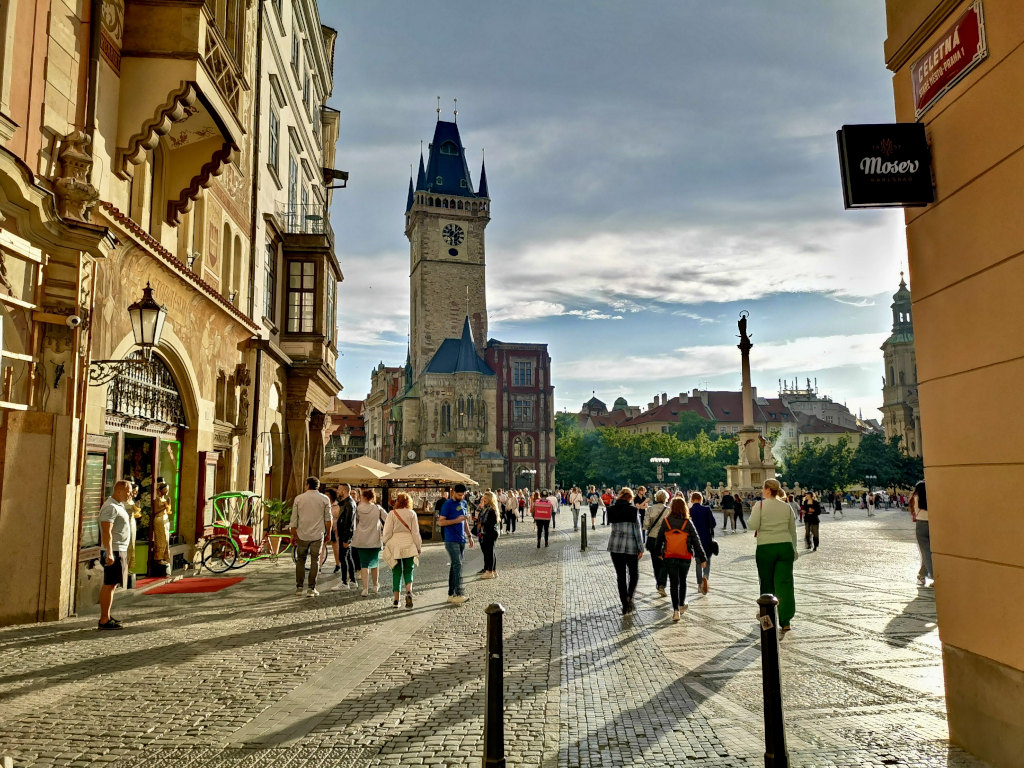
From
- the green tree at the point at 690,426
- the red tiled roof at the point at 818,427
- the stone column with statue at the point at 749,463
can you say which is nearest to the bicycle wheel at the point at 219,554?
the stone column with statue at the point at 749,463

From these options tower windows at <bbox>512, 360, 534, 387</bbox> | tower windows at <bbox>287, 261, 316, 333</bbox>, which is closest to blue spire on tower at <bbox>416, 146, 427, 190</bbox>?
tower windows at <bbox>512, 360, 534, 387</bbox>

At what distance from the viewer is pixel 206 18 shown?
11789 millimetres

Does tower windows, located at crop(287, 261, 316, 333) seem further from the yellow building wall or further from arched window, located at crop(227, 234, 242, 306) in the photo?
the yellow building wall

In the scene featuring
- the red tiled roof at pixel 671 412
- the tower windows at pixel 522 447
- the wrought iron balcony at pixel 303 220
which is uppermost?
the red tiled roof at pixel 671 412

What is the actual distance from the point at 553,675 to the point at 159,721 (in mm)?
3215

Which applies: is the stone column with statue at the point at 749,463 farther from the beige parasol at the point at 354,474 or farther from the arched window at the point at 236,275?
the arched window at the point at 236,275

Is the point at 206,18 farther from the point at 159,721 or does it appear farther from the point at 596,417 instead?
the point at 596,417

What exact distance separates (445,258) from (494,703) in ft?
257

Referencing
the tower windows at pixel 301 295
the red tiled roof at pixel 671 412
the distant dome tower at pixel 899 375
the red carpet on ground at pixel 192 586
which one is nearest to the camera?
the red carpet on ground at pixel 192 586

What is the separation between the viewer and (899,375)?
11162 cm

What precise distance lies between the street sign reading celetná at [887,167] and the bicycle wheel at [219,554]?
43.1 ft

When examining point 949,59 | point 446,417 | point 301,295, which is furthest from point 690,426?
point 949,59

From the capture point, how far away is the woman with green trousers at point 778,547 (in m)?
8.73

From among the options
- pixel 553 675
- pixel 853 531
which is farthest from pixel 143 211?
pixel 853 531
